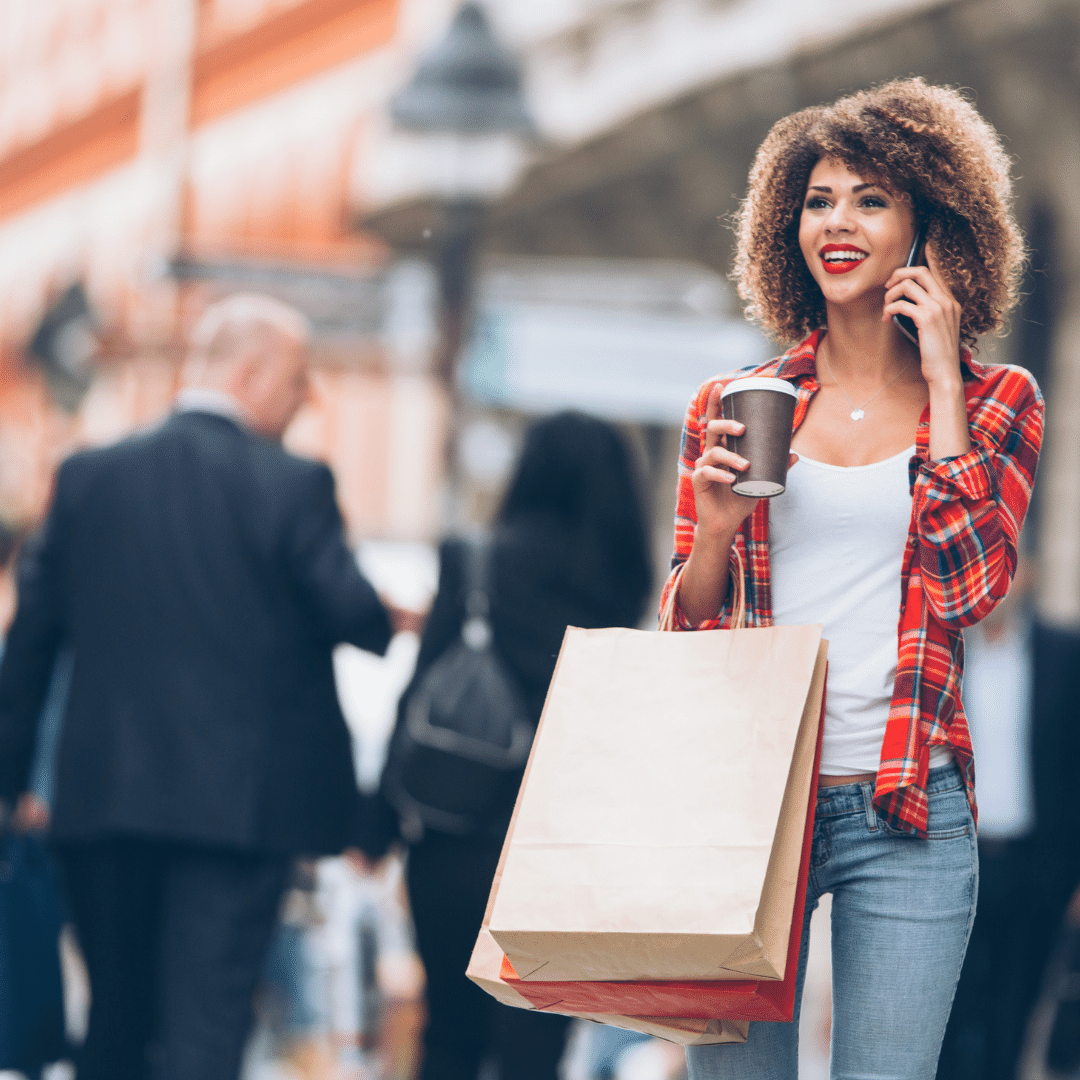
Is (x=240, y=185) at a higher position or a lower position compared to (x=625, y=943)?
higher

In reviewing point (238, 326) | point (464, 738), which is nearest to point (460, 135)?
point (238, 326)

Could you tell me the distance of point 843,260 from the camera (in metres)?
2.58

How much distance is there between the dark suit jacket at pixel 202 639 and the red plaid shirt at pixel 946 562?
185cm

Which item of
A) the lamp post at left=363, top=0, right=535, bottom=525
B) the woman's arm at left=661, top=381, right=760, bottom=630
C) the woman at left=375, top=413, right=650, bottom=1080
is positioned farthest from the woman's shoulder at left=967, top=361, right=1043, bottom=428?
the lamp post at left=363, top=0, right=535, bottom=525

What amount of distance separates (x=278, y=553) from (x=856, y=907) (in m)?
2.08

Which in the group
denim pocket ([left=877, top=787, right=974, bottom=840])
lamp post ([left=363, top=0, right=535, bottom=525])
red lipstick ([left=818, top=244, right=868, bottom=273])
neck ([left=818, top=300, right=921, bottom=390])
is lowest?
denim pocket ([left=877, top=787, right=974, bottom=840])

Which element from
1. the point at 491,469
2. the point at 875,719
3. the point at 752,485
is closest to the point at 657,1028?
the point at 875,719

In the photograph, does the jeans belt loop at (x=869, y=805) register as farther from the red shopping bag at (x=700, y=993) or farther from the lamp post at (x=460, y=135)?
the lamp post at (x=460, y=135)

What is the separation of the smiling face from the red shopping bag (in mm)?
602

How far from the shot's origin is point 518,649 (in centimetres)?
438

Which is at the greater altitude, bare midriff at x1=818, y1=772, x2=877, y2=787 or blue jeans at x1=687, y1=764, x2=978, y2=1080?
bare midriff at x1=818, y1=772, x2=877, y2=787

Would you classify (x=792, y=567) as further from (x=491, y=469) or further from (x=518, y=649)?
(x=491, y=469)

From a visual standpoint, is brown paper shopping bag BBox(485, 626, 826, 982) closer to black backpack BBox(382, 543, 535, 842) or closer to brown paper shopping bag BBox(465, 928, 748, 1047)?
brown paper shopping bag BBox(465, 928, 748, 1047)

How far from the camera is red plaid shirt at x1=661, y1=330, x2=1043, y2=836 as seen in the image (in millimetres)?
2391
